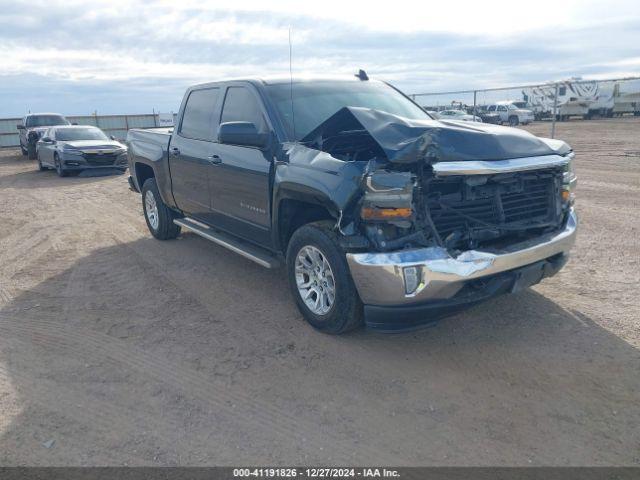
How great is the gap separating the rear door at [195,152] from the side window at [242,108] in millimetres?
239

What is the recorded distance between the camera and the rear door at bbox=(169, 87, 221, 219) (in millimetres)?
5848

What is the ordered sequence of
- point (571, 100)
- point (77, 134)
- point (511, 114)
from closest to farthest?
point (77, 134), point (511, 114), point (571, 100)

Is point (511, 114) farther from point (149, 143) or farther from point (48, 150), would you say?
point (149, 143)

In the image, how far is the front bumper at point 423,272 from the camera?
3.58 m

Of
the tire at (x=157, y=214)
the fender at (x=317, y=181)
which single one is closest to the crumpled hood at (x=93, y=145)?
the tire at (x=157, y=214)

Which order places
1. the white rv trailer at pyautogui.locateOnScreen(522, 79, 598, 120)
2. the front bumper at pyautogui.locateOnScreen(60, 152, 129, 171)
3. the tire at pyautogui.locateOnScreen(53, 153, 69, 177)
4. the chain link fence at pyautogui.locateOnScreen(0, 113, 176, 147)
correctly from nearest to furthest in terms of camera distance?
the front bumper at pyautogui.locateOnScreen(60, 152, 129, 171), the tire at pyautogui.locateOnScreen(53, 153, 69, 177), the chain link fence at pyautogui.locateOnScreen(0, 113, 176, 147), the white rv trailer at pyautogui.locateOnScreen(522, 79, 598, 120)

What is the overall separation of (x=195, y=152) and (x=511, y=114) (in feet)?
107

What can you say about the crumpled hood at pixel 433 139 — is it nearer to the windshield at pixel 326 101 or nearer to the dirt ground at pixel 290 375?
the windshield at pixel 326 101

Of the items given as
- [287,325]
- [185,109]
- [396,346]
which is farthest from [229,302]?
[185,109]

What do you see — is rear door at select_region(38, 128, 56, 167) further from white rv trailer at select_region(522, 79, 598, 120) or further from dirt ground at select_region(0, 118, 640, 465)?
white rv trailer at select_region(522, 79, 598, 120)

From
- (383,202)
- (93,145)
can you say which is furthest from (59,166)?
(383,202)

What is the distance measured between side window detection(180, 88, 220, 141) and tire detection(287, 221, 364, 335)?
6.77 ft

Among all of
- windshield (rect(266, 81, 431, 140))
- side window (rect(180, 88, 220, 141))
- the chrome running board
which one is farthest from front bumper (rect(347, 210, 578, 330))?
side window (rect(180, 88, 220, 141))

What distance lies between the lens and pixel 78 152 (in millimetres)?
15477
